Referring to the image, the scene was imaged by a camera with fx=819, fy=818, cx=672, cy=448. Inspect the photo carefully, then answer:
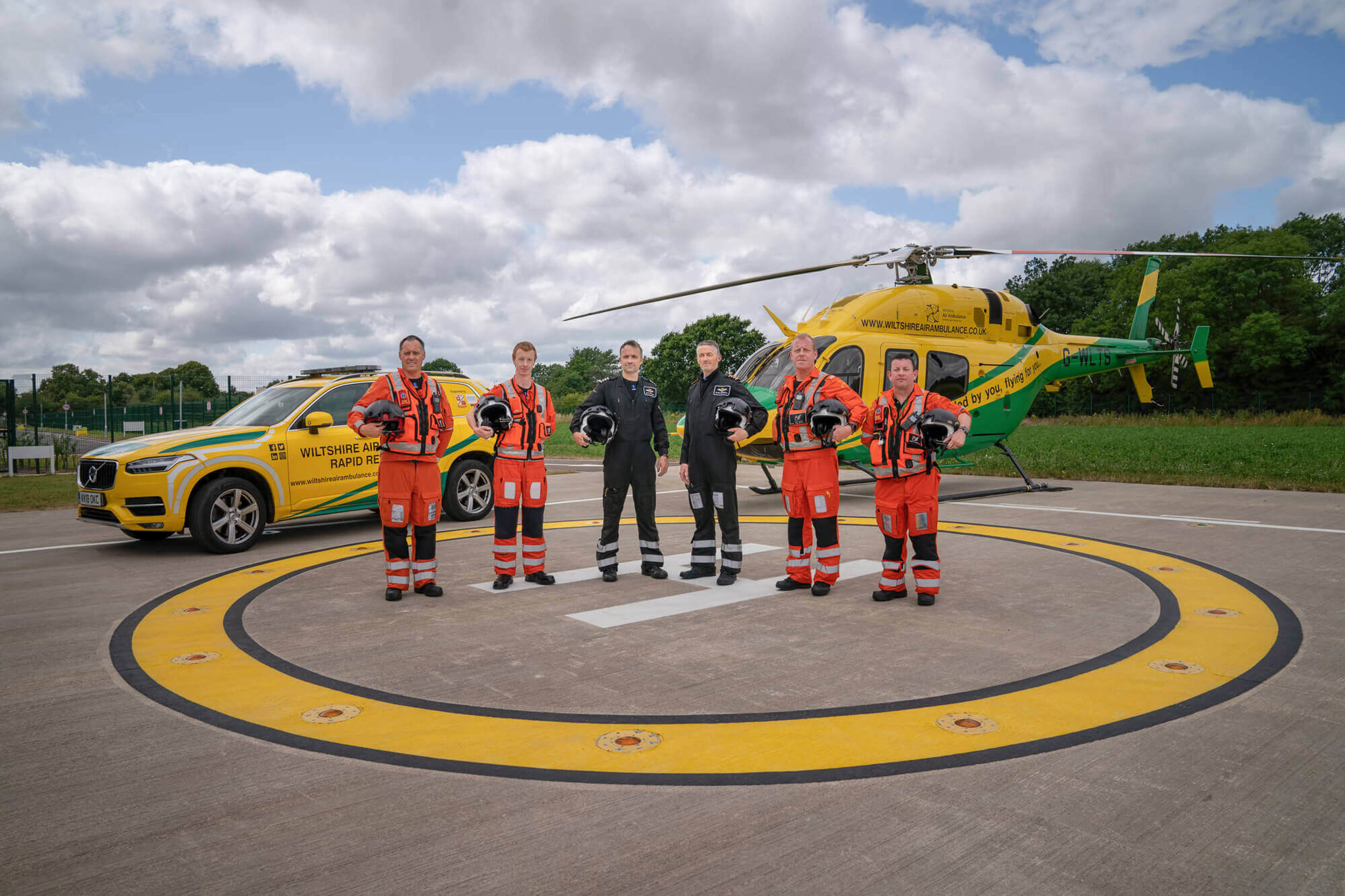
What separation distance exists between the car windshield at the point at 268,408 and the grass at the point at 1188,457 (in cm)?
1311

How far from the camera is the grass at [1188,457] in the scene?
1406cm

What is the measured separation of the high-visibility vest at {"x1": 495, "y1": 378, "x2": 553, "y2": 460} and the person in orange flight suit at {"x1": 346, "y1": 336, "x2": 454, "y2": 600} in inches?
17.9

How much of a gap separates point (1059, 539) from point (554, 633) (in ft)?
18.9

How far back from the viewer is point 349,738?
136 inches

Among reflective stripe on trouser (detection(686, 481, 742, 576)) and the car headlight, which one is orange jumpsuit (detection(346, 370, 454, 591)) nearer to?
reflective stripe on trouser (detection(686, 481, 742, 576))

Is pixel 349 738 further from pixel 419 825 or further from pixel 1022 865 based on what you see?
pixel 1022 865

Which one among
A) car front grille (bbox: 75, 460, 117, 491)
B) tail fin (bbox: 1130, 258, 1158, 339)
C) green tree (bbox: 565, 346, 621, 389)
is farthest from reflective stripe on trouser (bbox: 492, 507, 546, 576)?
green tree (bbox: 565, 346, 621, 389)

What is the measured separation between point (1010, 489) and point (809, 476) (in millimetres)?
8682

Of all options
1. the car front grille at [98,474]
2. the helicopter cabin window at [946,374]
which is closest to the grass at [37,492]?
the car front grille at [98,474]

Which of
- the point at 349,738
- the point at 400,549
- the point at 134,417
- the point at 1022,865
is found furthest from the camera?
the point at 134,417

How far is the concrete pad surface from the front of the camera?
2.44 meters

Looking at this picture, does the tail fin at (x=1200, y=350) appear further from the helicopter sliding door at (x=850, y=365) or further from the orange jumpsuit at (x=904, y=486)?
the orange jumpsuit at (x=904, y=486)

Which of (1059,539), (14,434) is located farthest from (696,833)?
(14,434)

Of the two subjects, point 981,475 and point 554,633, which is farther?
point 981,475
